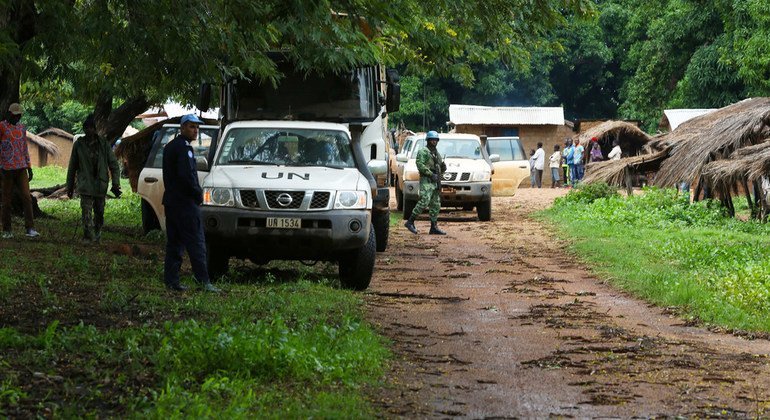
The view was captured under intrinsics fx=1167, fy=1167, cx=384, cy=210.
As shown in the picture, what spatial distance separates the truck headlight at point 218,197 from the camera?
38.9 feet

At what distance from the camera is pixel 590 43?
5462 cm

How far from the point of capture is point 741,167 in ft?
60.1

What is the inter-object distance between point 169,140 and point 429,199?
5.20 m

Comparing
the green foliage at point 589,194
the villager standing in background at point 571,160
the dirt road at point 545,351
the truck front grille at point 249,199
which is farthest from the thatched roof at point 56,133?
the truck front grille at point 249,199

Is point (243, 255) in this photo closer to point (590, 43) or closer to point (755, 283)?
point (755, 283)

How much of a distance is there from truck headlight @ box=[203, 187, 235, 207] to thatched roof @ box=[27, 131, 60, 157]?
137ft

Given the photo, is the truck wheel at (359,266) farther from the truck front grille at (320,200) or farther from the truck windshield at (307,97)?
the truck windshield at (307,97)

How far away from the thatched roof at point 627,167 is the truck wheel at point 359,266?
36.8ft

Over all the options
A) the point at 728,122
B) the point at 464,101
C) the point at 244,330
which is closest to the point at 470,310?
the point at 244,330

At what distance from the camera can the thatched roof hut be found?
1654 inches

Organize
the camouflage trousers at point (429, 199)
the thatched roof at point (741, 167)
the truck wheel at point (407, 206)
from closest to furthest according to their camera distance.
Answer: the thatched roof at point (741, 167)
the camouflage trousers at point (429, 199)
the truck wheel at point (407, 206)

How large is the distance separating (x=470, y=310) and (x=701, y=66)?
3454cm

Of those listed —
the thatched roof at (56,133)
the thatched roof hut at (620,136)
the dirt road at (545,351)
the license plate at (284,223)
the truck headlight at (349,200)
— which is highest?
the thatched roof at (56,133)

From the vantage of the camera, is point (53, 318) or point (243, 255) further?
point (243, 255)
